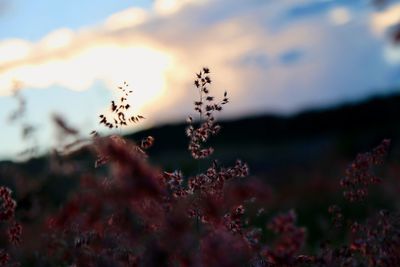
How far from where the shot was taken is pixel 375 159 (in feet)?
28.4

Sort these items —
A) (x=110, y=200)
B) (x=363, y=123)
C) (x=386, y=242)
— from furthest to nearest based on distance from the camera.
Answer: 1. (x=363, y=123)
2. (x=386, y=242)
3. (x=110, y=200)

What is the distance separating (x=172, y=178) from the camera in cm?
774

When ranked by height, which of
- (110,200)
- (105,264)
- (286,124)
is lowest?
(286,124)

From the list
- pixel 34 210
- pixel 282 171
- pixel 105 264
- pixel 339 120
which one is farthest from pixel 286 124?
pixel 105 264

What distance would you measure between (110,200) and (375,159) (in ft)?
12.9

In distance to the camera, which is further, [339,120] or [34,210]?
[339,120]

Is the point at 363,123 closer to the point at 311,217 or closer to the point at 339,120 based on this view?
the point at 339,120

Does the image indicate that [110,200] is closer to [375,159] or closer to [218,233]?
[218,233]

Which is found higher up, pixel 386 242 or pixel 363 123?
pixel 386 242

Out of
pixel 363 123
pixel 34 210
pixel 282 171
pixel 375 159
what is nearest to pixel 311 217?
pixel 282 171

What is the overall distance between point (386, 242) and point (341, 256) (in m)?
0.75

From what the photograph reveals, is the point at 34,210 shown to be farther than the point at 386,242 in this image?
Yes

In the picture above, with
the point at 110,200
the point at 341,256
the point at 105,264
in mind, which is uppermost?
the point at 110,200

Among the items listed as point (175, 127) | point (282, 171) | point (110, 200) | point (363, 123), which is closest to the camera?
point (110, 200)
